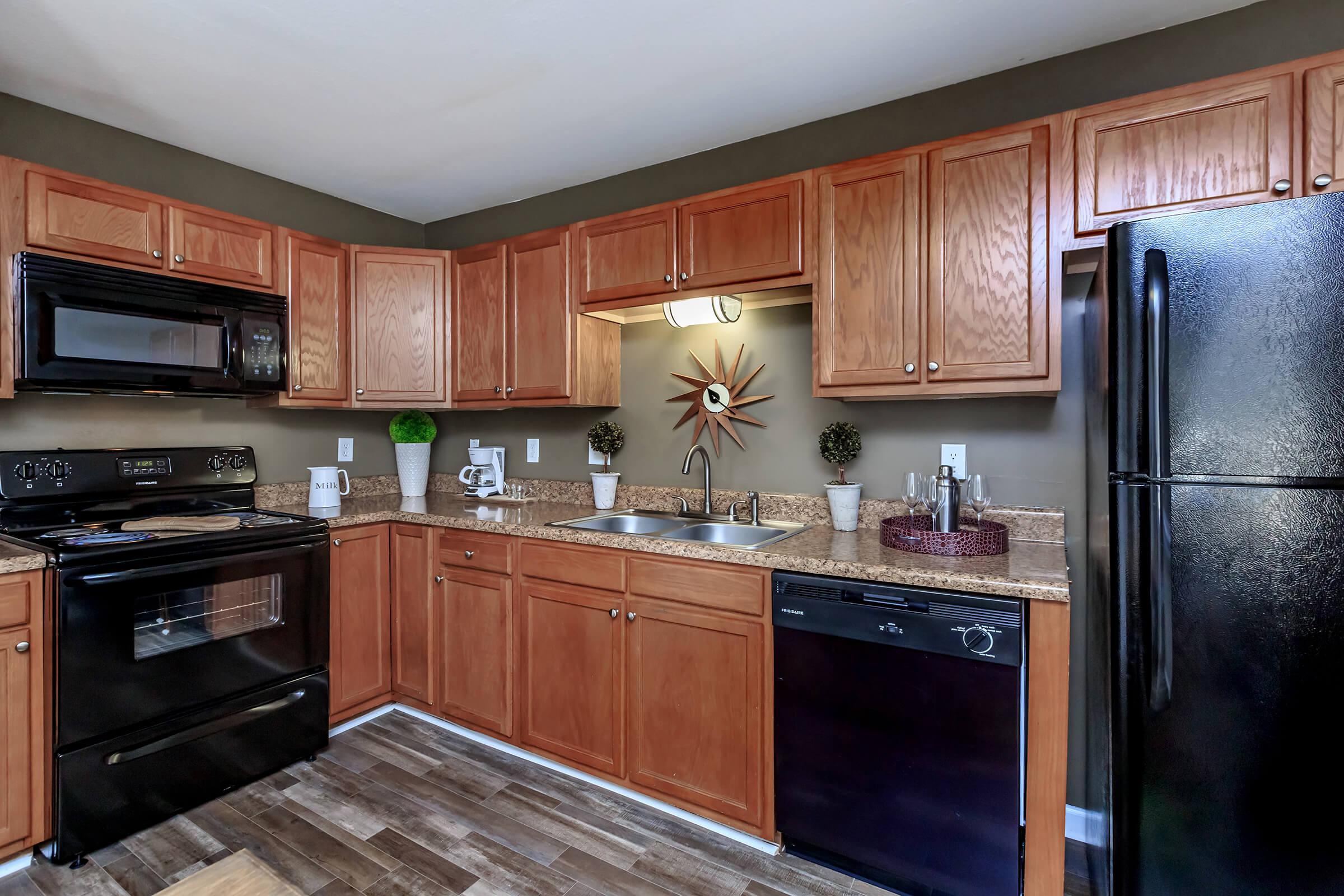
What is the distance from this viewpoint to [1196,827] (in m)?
1.24

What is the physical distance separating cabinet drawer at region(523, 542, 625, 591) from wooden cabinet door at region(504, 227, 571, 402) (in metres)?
0.71

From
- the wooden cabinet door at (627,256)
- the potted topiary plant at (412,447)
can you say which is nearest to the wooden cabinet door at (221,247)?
the potted topiary plant at (412,447)

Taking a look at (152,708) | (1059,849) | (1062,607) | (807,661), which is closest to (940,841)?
(1059,849)

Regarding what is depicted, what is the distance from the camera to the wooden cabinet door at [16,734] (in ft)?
5.80

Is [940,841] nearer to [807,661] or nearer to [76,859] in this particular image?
[807,661]

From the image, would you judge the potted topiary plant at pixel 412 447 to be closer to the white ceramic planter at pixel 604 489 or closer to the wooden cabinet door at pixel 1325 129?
the white ceramic planter at pixel 604 489

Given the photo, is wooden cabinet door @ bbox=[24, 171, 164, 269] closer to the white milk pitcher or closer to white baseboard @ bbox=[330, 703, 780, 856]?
the white milk pitcher

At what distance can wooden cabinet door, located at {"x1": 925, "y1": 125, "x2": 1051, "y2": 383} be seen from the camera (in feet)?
5.78

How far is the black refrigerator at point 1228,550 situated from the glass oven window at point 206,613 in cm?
258

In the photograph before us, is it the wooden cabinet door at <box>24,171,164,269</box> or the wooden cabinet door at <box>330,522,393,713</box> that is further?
the wooden cabinet door at <box>330,522,393,713</box>

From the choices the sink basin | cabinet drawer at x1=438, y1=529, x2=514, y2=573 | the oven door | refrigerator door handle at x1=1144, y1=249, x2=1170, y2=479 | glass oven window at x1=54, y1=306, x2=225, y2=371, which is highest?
glass oven window at x1=54, y1=306, x2=225, y2=371

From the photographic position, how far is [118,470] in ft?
7.95

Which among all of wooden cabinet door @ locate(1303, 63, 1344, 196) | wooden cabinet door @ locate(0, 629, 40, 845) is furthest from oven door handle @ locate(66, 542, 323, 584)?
Result: wooden cabinet door @ locate(1303, 63, 1344, 196)

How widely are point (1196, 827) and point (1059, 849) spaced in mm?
349
